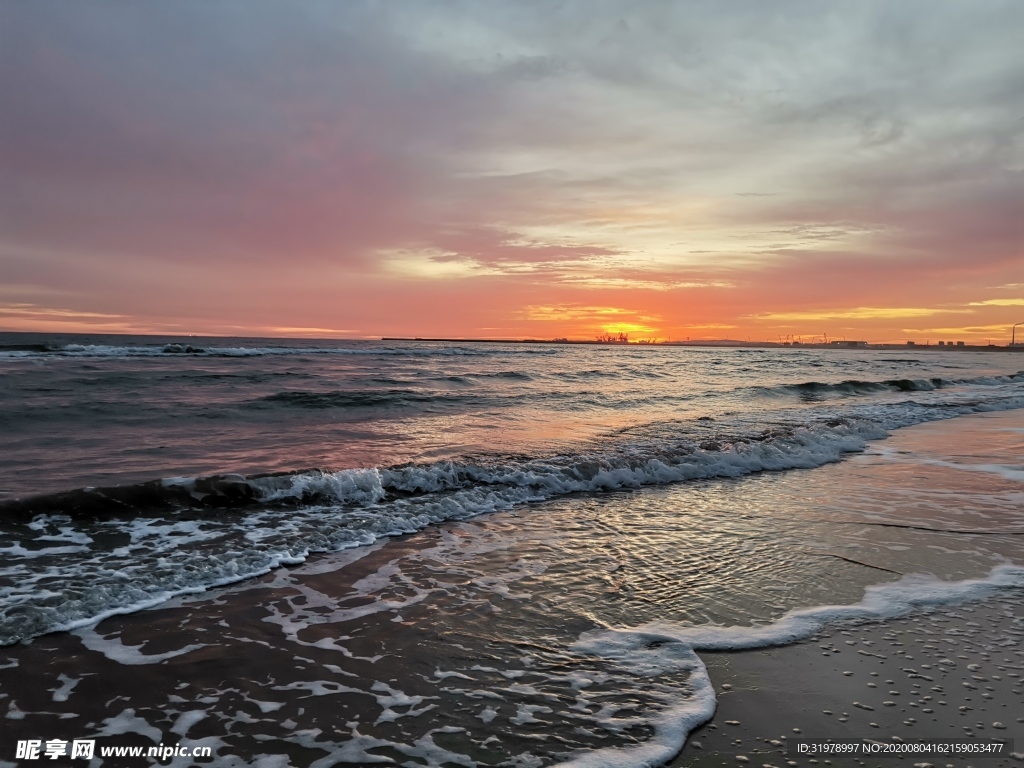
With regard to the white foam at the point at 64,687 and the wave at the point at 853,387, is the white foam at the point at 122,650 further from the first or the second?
the wave at the point at 853,387

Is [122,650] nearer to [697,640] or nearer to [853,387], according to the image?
[697,640]

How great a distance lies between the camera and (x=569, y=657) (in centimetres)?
393

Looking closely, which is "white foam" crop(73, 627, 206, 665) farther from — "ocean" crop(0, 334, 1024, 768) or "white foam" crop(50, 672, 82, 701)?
"white foam" crop(50, 672, 82, 701)

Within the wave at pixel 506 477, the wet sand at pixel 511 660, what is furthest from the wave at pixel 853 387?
the wet sand at pixel 511 660

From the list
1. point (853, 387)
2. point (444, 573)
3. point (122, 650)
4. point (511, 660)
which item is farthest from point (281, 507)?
point (853, 387)

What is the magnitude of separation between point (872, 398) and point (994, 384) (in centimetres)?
1478

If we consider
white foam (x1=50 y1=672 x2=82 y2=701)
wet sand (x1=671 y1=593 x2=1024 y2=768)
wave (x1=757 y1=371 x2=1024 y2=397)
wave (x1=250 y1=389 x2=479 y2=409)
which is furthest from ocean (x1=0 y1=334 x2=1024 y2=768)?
wave (x1=757 y1=371 x2=1024 y2=397)

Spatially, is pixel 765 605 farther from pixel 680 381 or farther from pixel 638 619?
pixel 680 381

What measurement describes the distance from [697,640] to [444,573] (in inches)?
95.1

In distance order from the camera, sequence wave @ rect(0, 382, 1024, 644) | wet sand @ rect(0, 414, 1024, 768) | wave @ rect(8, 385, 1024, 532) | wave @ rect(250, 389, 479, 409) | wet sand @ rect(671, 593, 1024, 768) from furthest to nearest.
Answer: wave @ rect(250, 389, 479, 409) < wave @ rect(8, 385, 1024, 532) < wave @ rect(0, 382, 1024, 644) < wet sand @ rect(0, 414, 1024, 768) < wet sand @ rect(671, 593, 1024, 768)

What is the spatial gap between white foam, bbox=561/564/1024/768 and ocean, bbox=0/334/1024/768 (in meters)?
0.02

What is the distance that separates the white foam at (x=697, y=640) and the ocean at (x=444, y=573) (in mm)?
21

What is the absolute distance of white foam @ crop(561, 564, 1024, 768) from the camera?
302 centimetres

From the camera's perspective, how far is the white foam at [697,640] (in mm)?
3016
